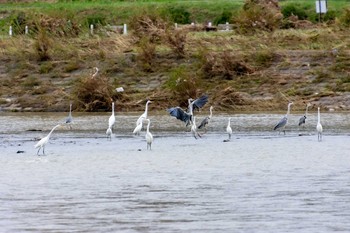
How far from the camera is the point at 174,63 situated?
1459 inches

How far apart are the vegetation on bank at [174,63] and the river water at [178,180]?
5.18 m

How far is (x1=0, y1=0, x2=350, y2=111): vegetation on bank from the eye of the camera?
111 ft

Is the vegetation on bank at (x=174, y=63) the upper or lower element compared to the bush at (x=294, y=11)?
lower

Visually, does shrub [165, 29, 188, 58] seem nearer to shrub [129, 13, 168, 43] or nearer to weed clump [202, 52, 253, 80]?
shrub [129, 13, 168, 43]

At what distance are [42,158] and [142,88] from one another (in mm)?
13770

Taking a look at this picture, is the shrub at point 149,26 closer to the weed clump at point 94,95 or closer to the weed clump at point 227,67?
the weed clump at point 227,67

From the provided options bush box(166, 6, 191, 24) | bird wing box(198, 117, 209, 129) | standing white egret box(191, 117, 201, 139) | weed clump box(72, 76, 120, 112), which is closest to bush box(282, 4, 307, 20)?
bush box(166, 6, 191, 24)

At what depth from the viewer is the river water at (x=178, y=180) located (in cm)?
1404

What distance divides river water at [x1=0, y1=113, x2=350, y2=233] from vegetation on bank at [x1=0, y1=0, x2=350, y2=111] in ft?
17.0

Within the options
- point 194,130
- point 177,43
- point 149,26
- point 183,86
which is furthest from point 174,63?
point 194,130

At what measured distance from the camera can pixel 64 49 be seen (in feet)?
130

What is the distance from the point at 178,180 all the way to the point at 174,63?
1922cm

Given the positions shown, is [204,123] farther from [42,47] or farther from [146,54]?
[42,47]

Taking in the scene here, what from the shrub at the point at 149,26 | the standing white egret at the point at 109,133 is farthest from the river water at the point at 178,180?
the shrub at the point at 149,26
